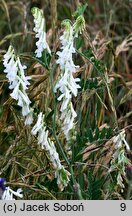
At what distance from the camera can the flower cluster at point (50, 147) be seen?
1560 mm

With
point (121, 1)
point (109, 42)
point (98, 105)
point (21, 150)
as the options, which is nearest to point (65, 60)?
point (21, 150)

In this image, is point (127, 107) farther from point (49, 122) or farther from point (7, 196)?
point (7, 196)

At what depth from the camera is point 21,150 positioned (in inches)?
75.7

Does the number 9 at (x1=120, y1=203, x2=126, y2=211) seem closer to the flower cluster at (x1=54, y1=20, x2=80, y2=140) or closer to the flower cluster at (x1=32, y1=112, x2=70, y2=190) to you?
the flower cluster at (x1=32, y1=112, x2=70, y2=190)

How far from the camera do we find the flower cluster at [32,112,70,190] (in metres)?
1.56

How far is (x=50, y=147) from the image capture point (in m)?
1.59

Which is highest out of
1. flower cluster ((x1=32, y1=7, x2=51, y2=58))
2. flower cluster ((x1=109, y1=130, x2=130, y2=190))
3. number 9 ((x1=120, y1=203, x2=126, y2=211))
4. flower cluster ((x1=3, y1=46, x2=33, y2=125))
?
flower cluster ((x1=32, y1=7, x2=51, y2=58))

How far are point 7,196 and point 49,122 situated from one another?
429mm

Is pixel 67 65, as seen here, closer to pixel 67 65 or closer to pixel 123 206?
pixel 67 65

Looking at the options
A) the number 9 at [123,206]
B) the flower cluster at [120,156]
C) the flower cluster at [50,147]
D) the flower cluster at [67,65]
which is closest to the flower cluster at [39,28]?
the flower cluster at [67,65]

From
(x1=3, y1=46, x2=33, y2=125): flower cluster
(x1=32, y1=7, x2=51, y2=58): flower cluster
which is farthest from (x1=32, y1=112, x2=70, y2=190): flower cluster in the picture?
(x1=32, y1=7, x2=51, y2=58): flower cluster

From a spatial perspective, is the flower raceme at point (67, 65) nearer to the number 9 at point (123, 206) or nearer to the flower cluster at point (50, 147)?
the flower cluster at point (50, 147)

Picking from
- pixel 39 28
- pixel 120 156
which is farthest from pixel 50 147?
pixel 39 28

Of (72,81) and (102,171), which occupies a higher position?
(72,81)
